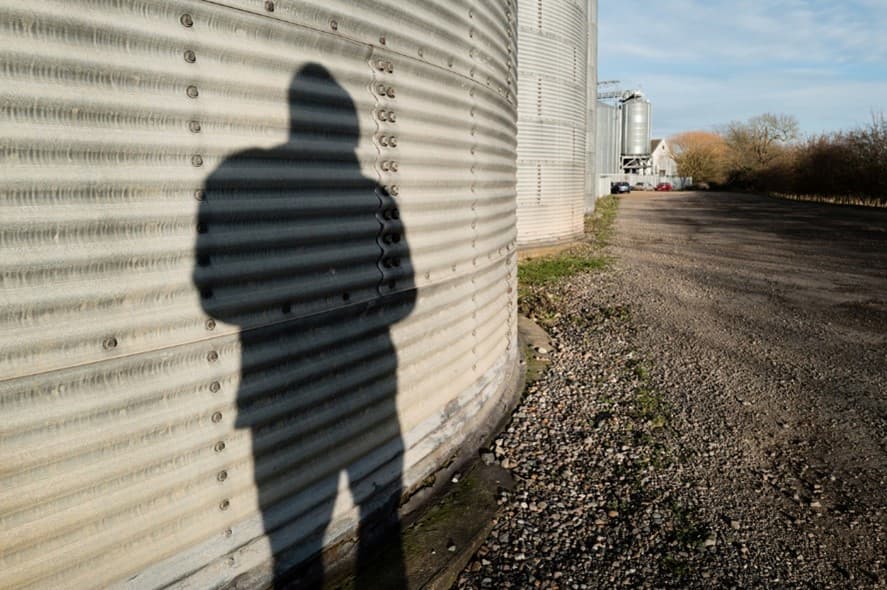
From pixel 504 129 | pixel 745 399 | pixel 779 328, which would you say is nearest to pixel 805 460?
pixel 745 399

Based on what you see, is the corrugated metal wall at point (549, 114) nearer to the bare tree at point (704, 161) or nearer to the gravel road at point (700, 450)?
the gravel road at point (700, 450)

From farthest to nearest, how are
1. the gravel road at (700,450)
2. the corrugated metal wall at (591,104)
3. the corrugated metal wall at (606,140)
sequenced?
1. the corrugated metal wall at (606,140)
2. the corrugated metal wall at (591,104)
3. the gravel road at (700,450)

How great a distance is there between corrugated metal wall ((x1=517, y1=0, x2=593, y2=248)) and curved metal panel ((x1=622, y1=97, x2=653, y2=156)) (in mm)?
42940

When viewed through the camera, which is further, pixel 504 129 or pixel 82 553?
pixel 504 129

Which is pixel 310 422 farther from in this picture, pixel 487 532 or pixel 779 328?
pixel 779 328

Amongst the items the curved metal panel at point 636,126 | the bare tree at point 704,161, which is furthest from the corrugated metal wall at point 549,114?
the bare tree at point 704,161

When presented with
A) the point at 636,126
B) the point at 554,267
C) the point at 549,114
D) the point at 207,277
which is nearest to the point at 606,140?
the point at 636,126

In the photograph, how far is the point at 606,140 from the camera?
40.9 meters

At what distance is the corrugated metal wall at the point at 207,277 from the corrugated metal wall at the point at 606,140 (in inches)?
1268

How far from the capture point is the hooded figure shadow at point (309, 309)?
83.0 inches

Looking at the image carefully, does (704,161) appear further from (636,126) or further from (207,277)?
(207,277)

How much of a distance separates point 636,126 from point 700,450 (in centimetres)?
5550

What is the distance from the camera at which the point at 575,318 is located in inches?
300

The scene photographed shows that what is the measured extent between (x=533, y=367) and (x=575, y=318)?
2.18 meters
